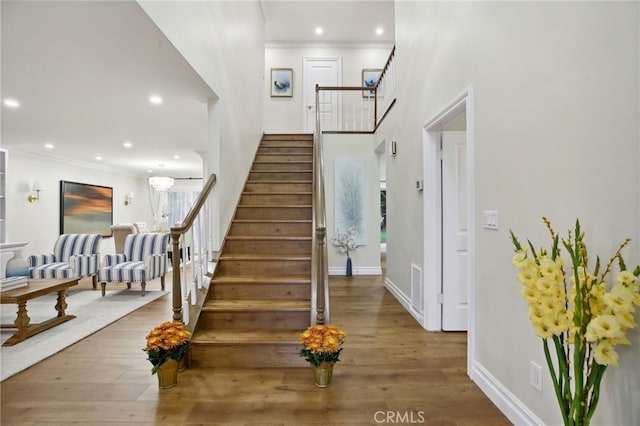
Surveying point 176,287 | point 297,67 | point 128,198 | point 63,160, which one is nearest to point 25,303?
point 176,287

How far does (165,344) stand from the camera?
Answer: 2057mm

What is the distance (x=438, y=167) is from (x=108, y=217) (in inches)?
332

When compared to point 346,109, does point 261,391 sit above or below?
below

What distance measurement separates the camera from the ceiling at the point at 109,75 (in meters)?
1.86

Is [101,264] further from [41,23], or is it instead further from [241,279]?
[41,23]

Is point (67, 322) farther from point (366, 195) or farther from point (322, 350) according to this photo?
point (366, 195)

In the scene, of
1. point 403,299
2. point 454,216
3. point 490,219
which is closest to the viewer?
point 490,219

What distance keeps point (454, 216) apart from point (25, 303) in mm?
4227

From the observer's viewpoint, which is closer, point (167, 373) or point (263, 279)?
point (167, 373)

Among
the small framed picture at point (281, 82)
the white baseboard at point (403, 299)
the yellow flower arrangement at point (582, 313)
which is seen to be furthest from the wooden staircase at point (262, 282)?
the small framed picture at point (281, 82)

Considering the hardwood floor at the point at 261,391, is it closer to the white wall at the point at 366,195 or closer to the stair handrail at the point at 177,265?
the stair handrail at the point at 177,265

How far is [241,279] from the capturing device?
2.92 metres

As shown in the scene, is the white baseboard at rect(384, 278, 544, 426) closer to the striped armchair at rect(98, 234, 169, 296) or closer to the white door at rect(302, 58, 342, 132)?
the striped armchair at rect(98, 234, 169, 296)

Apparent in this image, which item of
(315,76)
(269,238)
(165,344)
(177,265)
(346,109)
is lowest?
(165,344)
